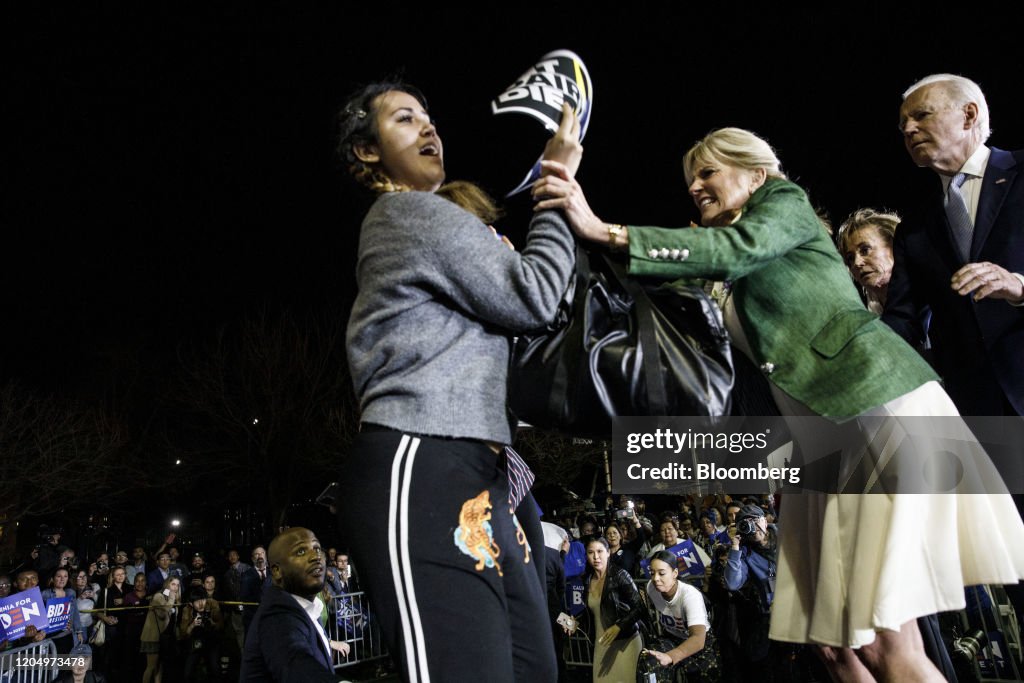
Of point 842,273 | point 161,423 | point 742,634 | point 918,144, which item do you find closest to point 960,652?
point 742,634

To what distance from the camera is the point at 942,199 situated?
317cm

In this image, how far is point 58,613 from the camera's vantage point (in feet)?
31.2

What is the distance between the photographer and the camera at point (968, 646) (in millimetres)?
6168

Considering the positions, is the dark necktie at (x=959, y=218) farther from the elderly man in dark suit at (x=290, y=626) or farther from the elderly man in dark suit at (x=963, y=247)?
the elderly man in dark suit at (x=290, y=626)

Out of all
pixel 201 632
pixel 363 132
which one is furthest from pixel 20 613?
pixel 363 132

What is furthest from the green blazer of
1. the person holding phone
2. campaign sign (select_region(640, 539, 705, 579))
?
the person holding phone

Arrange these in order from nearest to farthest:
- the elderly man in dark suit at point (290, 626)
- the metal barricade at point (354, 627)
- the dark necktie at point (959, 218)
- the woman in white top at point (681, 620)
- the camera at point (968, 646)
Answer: the dark necktie at point (959, 218) → the elderly man in dark suit at point (290, 626) → the camera at point (968, 646) → the woman in white top at point (681, 620) → the metal barricade at point (354, 627)

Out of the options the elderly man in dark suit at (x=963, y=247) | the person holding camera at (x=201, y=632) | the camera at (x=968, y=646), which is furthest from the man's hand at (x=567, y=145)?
the person holding camera at (x=201, y=632)

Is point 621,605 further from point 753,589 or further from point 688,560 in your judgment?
point 688,560

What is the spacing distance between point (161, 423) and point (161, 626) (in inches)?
669

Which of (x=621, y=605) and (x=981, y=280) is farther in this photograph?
(x=621, y=605)

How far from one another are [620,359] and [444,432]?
0.45 meters

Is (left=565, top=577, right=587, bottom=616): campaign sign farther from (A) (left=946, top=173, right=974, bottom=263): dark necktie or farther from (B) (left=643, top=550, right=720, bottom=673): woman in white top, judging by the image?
(A) (left=946, top=173, right=974, bottom=263): dark necktie

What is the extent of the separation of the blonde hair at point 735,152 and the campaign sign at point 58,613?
9677 millimetres
